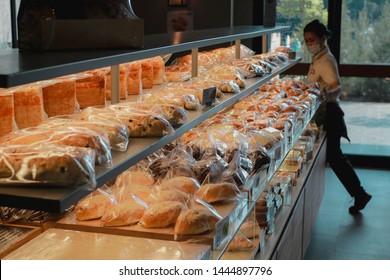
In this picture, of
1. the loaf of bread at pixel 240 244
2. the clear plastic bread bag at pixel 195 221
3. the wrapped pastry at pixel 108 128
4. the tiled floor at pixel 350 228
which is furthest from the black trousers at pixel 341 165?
the wrapped pastry at pixel 108 128

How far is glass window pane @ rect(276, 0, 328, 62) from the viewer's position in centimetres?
689

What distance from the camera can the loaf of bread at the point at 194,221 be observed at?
6.31 feet

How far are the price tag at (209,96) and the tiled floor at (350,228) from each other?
2.07 metres

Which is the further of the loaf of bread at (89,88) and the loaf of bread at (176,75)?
the loaf of bread at (176,75)

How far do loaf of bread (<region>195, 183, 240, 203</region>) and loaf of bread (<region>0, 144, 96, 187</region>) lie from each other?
759mm

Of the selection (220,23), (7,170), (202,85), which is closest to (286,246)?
(202,85)

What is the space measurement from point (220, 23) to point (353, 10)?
153 centimetres

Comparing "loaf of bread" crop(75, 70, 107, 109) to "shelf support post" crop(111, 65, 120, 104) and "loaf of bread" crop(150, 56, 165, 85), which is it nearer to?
"shelf support post" crop(111, 65, 120, 104)

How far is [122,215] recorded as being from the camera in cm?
198

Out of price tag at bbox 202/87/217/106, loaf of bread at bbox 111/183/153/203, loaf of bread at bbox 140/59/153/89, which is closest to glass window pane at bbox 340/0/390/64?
loaf of bread at bbox 140/59/153/89

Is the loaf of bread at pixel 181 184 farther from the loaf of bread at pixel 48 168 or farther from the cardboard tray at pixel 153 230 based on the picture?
the loaf of bread at pixel 48 168
